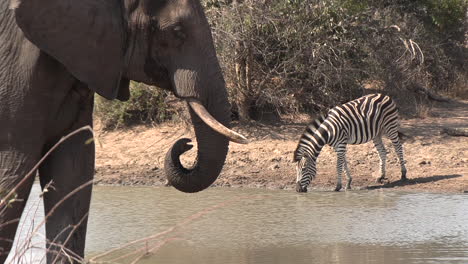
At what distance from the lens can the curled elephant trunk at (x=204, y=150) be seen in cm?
448

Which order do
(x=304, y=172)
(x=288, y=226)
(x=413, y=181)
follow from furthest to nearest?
(x=413, y=181) → (x=304, y=172) → (x=288, y=226)

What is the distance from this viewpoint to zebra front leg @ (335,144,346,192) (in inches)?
439

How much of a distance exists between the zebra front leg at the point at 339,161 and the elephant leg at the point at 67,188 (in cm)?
661

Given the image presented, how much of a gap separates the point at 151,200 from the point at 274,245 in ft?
8.56

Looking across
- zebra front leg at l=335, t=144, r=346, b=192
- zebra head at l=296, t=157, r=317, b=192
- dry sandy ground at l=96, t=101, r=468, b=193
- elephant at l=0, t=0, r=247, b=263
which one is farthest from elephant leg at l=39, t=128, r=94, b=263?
zebra front leg at l=335, t=144, r=346, b=192

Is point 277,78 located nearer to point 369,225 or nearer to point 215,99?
point 369,225

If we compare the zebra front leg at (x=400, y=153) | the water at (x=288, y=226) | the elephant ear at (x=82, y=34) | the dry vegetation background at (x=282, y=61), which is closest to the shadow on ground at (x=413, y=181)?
the zebra front leg at (x=400, y=153)

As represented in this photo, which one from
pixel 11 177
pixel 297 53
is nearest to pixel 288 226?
pixel 297 53

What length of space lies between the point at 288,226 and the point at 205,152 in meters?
4.38

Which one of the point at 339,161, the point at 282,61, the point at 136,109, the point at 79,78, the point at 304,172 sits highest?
the point at 282,61

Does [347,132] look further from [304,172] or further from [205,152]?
[205,152]

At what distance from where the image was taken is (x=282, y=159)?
468 inches

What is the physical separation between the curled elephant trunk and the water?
6.72 feet

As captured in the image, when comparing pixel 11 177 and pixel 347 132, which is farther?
pixel 347 132
